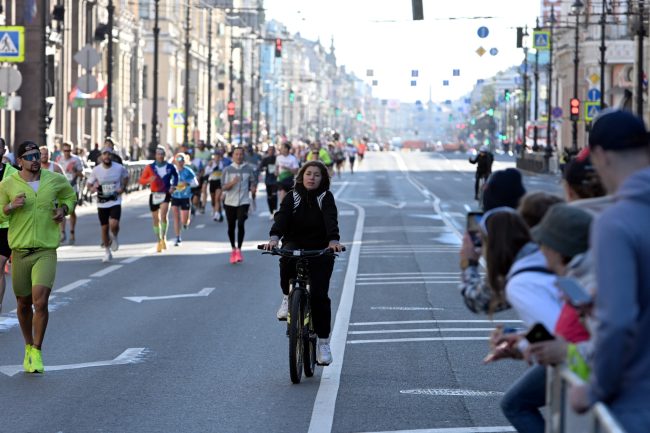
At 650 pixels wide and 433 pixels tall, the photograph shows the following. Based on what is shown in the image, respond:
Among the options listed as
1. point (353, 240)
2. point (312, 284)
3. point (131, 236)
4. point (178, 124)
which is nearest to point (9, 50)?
point (131, 236)

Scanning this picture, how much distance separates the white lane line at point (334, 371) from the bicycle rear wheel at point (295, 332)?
21 cm

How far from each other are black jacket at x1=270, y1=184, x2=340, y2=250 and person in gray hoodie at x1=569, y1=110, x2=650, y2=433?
7021 mm

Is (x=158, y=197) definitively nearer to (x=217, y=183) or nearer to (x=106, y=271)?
(x=106, y=271)

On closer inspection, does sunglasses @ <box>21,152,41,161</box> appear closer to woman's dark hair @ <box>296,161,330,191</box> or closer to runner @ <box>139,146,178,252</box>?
woman's dark hair @ <box>296,161,330,191</box>

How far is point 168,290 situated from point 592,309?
47.6 ft

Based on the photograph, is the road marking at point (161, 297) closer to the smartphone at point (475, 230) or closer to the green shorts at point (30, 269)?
the green shorts at point (30, 269)

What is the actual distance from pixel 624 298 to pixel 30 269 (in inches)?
323

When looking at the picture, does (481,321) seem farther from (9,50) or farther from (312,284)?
(9,50)

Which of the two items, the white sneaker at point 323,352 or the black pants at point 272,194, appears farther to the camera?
the black pants at point 272,194

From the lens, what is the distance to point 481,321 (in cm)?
1611

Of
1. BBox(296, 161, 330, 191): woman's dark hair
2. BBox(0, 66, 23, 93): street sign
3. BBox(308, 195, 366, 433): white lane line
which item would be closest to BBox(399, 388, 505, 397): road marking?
BBox(308, 195, 366, 433): white lane line

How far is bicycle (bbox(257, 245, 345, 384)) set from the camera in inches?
443

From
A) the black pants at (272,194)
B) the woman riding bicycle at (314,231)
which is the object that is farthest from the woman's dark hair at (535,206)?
the black pants at (272,194)

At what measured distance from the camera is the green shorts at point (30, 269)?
39.7 feet
